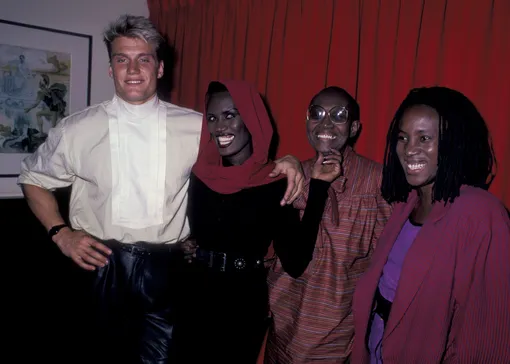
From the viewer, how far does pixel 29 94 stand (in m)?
2.86

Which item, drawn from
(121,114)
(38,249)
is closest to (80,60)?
(38,249)

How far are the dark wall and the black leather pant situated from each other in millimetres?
1164

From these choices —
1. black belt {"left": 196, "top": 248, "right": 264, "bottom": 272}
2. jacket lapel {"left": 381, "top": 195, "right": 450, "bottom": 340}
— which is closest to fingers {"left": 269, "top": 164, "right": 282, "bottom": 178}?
black belt {"left": 196, "top": 248, "right": 264, "bottom": 272}

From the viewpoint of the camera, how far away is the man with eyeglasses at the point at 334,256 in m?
1.44

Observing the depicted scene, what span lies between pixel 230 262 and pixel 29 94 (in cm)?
227

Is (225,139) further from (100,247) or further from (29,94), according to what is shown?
(29,94)

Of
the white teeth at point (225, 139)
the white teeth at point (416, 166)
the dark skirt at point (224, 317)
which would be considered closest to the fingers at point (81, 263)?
the dark skirt at point (224, 317)

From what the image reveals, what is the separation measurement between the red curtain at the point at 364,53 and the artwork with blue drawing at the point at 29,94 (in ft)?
3.60

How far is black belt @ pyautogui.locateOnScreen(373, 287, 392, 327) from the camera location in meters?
1.33

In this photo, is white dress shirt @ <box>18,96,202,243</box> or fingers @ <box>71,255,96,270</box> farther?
white dress shirt @ <box>18,96,202,243</box>

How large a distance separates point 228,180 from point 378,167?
0.60 metres

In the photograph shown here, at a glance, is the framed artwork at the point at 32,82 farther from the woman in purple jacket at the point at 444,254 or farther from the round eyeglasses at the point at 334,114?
the woman in purple jacket at the point at 444,254

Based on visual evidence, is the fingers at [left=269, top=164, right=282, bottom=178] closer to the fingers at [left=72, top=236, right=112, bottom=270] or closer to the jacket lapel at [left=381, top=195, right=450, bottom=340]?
the jacket lapel at [left=381, top=195, right=450, bottom=340]

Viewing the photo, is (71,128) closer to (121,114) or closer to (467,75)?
(121,114)
